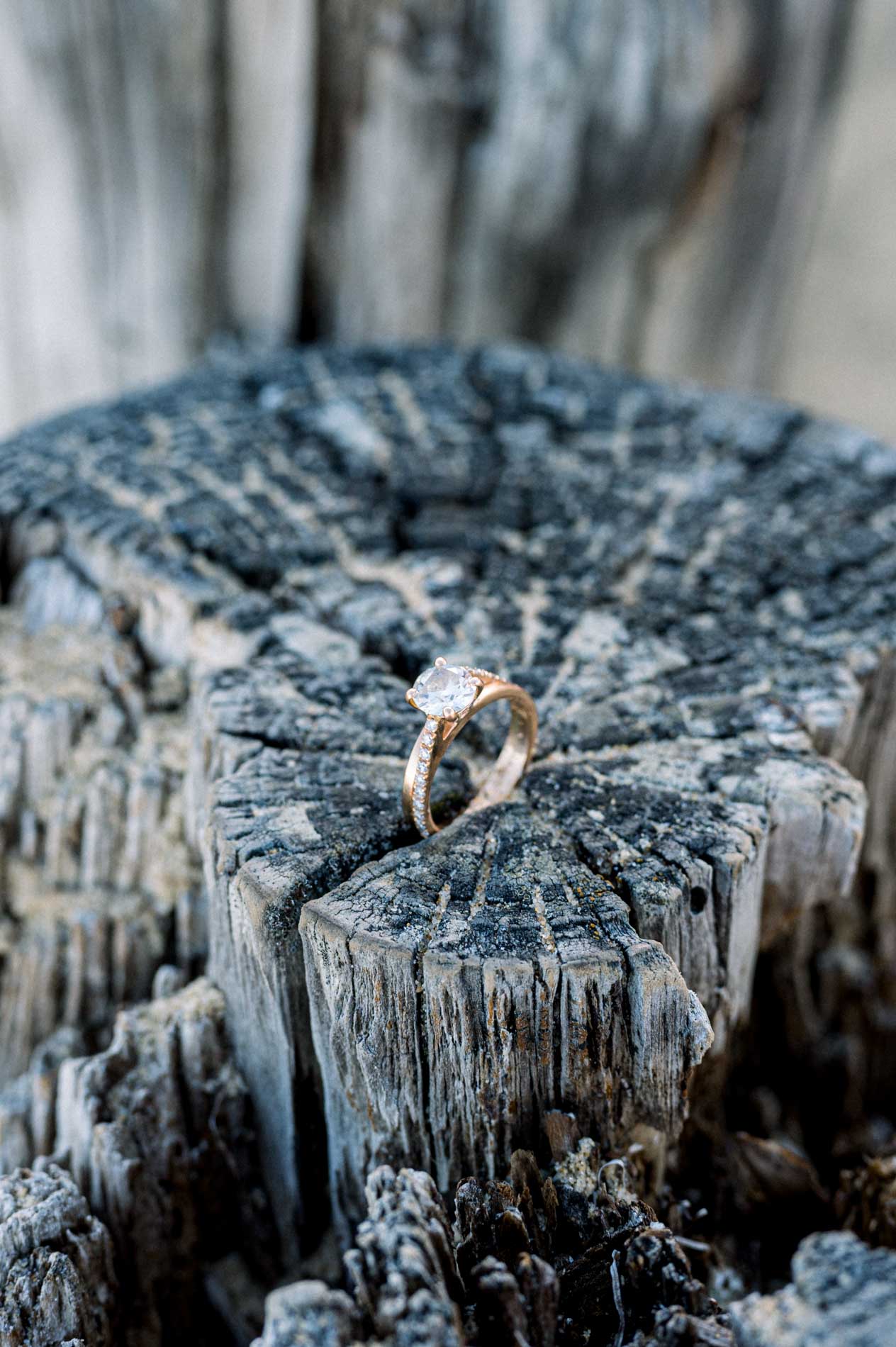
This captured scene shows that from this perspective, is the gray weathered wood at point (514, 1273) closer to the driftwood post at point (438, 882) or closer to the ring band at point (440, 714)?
the driftwood post at point (438, 882)


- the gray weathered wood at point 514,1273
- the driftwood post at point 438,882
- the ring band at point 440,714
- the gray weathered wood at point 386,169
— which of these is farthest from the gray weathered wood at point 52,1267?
the gray weathered wood at point 386,169

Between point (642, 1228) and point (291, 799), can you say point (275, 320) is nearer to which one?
point (291, 799)

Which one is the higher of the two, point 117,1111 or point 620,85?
point 620,85

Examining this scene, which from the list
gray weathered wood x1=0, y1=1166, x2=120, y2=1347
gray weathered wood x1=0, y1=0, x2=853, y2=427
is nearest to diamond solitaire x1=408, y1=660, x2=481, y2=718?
gray weathered wood x1=0, y1=1166, x2=120, y2=1347

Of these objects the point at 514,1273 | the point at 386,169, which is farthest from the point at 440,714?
the point at 386,169

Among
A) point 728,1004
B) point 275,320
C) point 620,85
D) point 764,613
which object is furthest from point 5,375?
point 728,1004

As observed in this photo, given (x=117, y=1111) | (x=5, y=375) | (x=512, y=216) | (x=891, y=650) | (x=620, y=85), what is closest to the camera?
(x=117, y=1111)
